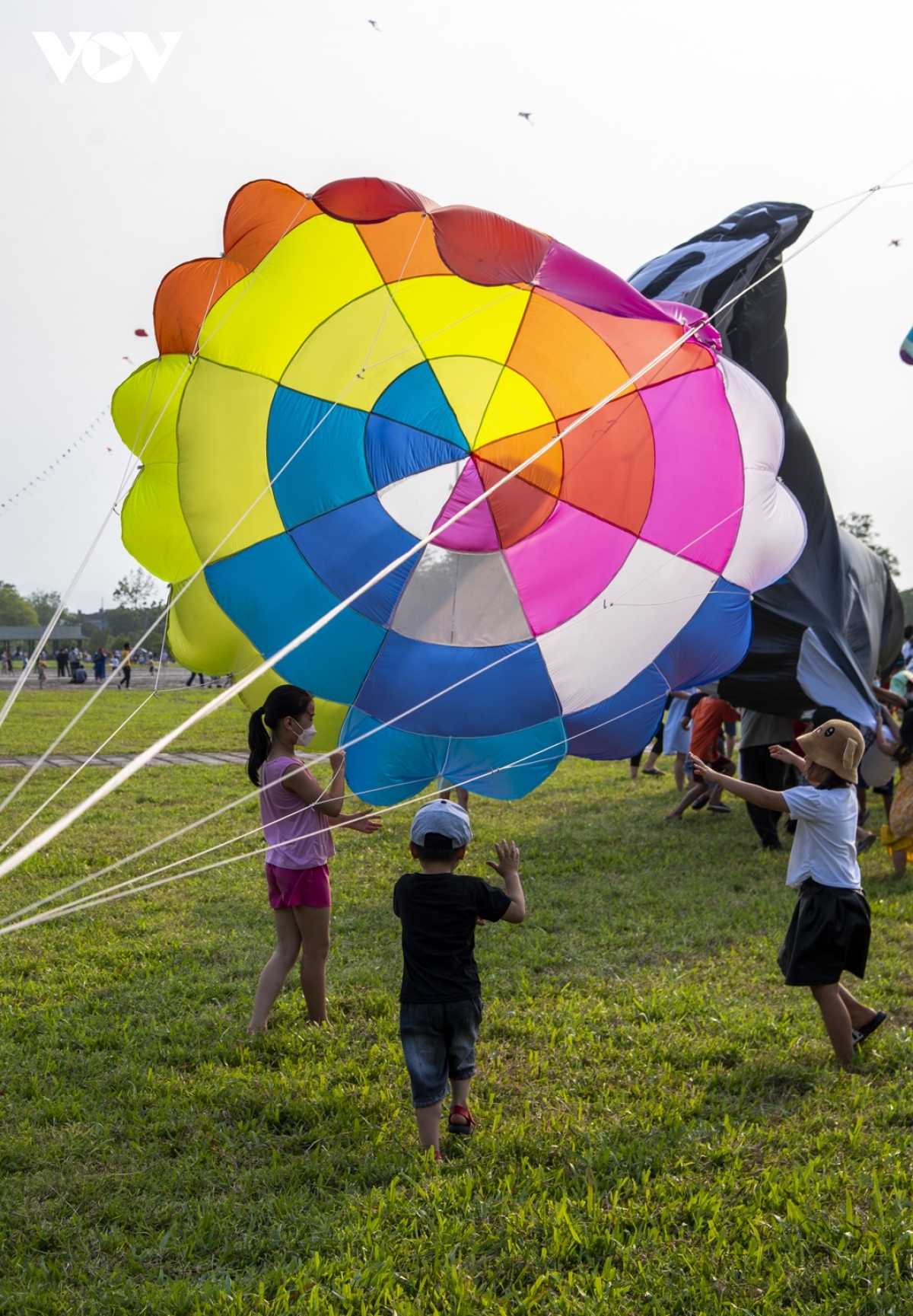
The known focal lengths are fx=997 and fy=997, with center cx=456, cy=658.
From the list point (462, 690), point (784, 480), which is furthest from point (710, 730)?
point (462, 690)

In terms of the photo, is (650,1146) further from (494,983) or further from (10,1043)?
(10,1043)

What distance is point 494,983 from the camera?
4.71 m

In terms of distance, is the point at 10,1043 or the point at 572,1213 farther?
the point at 10,1043

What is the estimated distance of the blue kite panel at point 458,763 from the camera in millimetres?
4570

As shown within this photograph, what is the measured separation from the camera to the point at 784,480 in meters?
5.47

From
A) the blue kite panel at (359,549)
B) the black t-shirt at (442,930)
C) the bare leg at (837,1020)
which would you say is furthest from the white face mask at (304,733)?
the bare leg at (837,1020)

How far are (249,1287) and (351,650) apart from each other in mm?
2734

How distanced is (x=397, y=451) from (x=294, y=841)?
2064mm

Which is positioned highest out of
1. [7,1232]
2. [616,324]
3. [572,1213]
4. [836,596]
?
[616,324]

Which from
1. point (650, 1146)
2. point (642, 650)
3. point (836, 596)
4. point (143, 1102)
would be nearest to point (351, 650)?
point (642, 650)

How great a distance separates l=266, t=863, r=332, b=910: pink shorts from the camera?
4035mm

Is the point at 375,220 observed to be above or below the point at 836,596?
above

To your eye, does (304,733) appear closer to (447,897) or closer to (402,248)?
(447,897)

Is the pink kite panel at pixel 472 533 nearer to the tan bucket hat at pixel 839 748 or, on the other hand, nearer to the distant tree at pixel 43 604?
the tan bucket hat at pixel 839 748
